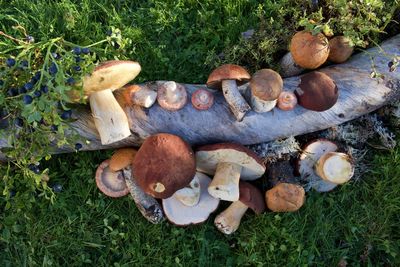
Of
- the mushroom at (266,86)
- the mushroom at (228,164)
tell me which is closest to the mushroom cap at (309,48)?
the mushroom at (266,86)

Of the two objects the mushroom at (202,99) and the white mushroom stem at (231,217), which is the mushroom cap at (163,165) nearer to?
the mushroom at (202,99)

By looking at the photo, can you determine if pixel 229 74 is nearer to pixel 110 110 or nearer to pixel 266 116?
pixel 266 116

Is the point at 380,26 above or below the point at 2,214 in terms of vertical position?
above

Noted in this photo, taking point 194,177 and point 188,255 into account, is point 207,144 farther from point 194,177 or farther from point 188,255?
point 188,255

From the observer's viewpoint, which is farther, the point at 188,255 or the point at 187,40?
the point at 187,40

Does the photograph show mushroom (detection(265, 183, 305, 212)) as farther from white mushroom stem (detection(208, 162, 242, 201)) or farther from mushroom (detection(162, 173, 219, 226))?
mushroom (detection(162, 173, 219, 226))

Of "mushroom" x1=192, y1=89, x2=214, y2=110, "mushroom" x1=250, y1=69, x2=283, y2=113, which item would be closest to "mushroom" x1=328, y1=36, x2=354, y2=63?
"mushroom" x1=250, y1=69, x2=283, y2=113

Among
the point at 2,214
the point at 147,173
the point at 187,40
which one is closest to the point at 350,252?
the point at 147,173

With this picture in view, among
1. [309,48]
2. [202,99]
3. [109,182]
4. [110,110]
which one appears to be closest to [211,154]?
[202,99]

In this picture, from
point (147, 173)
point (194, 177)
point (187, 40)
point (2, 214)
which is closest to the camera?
point (147, 173)
